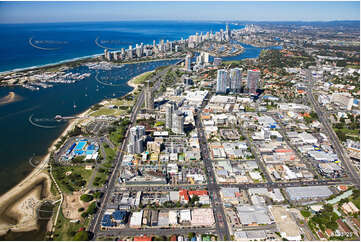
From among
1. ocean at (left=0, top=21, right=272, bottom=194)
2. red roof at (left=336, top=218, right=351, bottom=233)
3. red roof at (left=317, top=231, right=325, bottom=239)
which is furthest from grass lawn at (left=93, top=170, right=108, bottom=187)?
red roof at (left=336, top=218, right=351, bottom=233)

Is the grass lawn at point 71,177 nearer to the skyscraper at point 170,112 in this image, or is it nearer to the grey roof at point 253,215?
the skyscraper at point 170,112

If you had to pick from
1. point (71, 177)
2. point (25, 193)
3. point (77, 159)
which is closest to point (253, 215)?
point (71, 177)

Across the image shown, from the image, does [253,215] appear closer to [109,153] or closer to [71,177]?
[109,153]

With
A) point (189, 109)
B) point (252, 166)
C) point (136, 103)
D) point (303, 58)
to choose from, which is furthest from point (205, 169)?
point (303, 58)

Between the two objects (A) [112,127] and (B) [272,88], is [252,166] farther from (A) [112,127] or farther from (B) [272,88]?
(B) [272,88]

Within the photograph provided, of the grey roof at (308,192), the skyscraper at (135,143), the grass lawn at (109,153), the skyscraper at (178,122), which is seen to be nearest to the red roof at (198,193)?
the grey roof at (308,192)

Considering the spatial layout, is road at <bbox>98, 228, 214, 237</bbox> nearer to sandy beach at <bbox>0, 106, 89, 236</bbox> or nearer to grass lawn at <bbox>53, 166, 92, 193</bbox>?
sandy beach at <bbox>0, 106, 89, 236</bbox>
